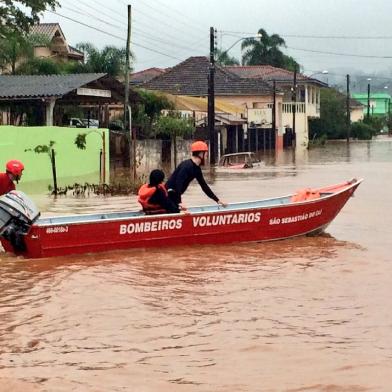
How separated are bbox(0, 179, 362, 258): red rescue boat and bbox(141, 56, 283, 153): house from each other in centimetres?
4229

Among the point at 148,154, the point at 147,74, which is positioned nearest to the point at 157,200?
the point at 148,154

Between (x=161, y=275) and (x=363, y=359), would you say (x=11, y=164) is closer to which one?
(x=161, y=275)

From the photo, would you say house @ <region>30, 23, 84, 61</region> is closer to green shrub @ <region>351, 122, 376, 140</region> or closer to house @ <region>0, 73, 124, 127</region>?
house @ <region>0, 73, 124, 127</region>

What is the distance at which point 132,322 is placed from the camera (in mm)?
7934

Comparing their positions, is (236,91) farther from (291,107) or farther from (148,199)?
(148,199)

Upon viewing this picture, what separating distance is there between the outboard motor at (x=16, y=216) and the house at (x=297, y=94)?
5522 centimetres

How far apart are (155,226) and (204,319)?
383cm

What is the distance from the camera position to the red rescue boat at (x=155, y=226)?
11156 mm

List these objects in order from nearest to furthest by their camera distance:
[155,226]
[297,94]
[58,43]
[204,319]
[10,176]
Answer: [204,319] → [10,176] → [155,226] → [58,43] → [297,94]

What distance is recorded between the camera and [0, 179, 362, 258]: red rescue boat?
1116 centimetres

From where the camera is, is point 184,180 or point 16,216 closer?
point 16,216

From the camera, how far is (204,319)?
8055 mm

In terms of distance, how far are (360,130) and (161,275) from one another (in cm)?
7623

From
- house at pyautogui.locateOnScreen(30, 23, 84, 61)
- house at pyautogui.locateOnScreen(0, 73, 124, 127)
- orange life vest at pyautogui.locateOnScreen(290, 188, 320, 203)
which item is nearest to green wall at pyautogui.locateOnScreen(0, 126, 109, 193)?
house at pyautogui.locateOnScreen(0, 73, 124, 127)
